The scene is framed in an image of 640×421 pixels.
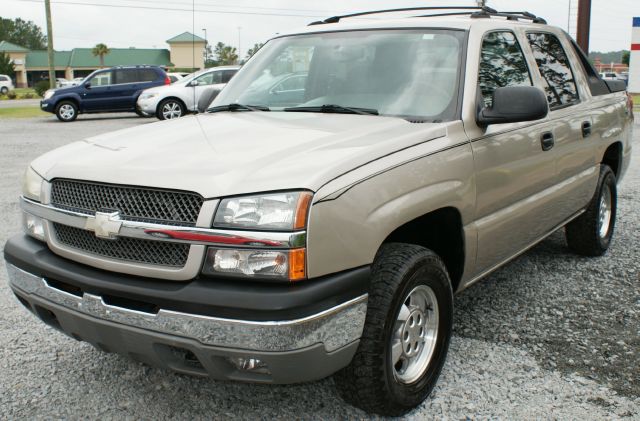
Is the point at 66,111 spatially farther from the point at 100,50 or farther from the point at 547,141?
the point at 100,50

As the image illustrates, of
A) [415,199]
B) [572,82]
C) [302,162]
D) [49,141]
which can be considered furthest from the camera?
[49,141]

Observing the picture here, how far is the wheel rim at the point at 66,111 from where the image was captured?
810 inches

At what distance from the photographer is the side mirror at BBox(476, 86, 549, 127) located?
124 inches

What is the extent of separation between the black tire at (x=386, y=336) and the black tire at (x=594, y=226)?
263 centimetres

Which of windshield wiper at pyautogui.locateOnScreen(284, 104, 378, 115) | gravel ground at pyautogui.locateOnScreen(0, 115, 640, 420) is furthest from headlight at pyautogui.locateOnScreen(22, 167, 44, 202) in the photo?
windshield wiper at pyautogui.locateOnScreen(284, 104, 378, 115)

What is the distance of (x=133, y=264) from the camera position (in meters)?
2.48

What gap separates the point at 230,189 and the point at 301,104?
143 centimetres

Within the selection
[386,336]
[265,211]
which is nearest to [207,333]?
[265,211]

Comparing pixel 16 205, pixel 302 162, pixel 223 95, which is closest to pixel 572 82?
pixel 223 95

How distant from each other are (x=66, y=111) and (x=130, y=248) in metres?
19.8

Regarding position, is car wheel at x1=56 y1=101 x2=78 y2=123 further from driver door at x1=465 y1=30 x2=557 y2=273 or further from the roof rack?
driver door at x1=465 y1=30 x2=557 y2=273

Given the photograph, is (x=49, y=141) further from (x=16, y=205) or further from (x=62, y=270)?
(x=62, y=270)

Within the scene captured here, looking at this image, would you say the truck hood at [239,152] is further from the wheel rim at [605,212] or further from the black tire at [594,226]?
the wheel rim at [605,212]

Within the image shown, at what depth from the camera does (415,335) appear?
296 cm
